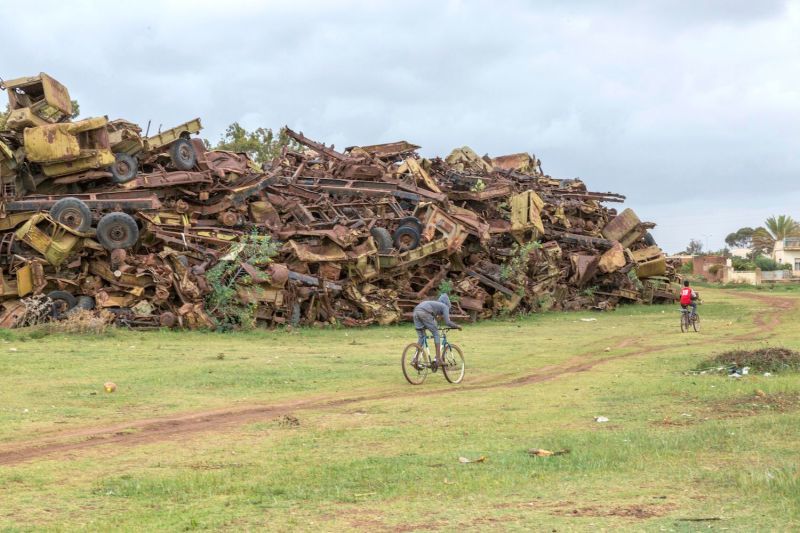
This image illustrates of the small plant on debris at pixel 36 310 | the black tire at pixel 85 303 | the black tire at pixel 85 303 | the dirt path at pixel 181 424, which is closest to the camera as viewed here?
the dirt path at pixel 181 424

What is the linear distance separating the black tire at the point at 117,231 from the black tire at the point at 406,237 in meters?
8.93

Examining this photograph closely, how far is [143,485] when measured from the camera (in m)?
8.48

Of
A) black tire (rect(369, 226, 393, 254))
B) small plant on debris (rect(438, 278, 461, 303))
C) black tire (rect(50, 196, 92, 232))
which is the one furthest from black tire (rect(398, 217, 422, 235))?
black tire (rect(50, 196, 92, 232))

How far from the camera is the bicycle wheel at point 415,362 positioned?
15.9 meters

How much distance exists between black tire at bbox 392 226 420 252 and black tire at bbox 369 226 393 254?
54 centimetres

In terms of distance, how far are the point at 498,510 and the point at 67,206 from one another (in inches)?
846

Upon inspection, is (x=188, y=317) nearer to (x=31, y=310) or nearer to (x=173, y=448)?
(x=31, y=310)

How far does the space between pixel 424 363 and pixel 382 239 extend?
14.9m

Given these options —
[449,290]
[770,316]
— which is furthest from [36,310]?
[770,316]

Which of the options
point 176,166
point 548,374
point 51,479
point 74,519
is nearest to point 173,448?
point 51,479

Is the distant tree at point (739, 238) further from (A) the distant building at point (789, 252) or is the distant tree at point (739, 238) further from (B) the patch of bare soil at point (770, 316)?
(B) the patch of bare soil at point (770, 316)

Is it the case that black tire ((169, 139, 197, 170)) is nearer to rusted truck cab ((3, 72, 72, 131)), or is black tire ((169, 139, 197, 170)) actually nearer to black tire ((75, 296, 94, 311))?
rusted truck cab ((3, 72, 72, 131))

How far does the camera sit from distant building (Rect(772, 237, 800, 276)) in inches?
3802

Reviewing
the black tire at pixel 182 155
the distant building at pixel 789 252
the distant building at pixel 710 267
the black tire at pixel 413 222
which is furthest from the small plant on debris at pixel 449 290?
the distant building at pixel 789 252
